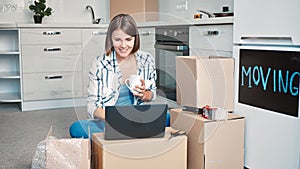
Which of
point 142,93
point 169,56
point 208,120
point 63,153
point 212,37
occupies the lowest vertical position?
point 63,153

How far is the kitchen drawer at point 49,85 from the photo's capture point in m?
3.88

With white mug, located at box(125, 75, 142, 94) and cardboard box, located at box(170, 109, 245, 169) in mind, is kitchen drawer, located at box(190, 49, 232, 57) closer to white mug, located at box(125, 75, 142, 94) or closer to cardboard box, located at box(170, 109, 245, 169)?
cardboard box, located at box(170, 109, 245, 169)

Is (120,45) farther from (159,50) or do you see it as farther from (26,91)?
(26,91)

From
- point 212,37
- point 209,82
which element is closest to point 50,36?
point 212,37

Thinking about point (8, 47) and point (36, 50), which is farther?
point (8, 47)

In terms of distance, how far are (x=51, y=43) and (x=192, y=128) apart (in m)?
2.39

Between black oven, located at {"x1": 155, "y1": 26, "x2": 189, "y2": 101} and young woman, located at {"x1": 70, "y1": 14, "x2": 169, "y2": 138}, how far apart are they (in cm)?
11

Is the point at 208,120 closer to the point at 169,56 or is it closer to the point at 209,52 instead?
the point at 169,56

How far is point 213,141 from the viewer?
1.91 m

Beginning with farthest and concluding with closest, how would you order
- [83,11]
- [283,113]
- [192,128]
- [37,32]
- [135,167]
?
[83,11], [37,32], [192,128], [283,113], [135,167]

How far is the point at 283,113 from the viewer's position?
179 centimetres

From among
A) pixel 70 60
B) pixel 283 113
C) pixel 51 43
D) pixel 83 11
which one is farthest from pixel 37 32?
pixel 283 113

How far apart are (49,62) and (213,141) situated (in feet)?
8.12

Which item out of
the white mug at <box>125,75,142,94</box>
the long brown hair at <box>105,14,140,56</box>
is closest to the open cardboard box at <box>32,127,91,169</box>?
the white mug at <box>125,75,142,94</box>
